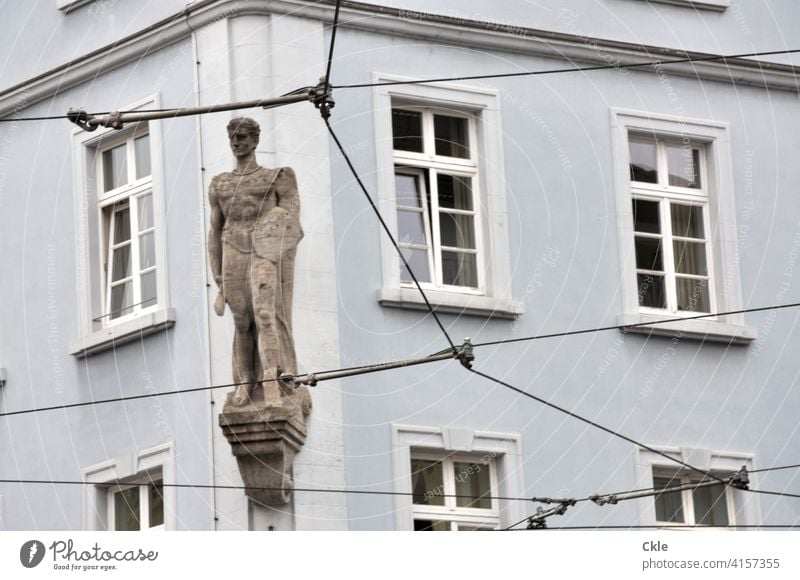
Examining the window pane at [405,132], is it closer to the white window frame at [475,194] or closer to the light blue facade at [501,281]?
the white window frame at [475,194]

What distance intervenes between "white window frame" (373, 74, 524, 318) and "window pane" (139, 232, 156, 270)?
2446 mm

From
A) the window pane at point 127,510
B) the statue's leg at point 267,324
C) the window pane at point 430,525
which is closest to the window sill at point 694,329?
the window pane at point 430,525

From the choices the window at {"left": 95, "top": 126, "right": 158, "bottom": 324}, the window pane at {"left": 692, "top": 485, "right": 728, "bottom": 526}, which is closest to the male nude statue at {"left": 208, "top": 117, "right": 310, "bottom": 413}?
the window at {"left": 95, "top": 126, "right": 158, "bottom": 324}

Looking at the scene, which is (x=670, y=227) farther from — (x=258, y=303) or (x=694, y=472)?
(x=258, y=303)

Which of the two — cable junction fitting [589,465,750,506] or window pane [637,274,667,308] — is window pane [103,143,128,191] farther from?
cable junction fitting [589,465,750,506]

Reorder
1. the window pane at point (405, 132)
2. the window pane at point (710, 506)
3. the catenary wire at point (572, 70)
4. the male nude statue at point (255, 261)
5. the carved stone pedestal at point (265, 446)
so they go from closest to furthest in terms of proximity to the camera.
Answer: the carved stone pedestal at point (265, 446) → the male nude statue at point (255, 261) → the catenary wire at point (572, 70) → the window pane at point (405, 132) → the window pane at point (710, 506)

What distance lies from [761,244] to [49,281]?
7.60 m

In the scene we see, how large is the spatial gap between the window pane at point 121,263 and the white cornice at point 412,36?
1.91 meters

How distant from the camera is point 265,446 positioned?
31.1 m

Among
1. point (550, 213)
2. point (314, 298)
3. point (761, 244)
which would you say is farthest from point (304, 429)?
point (761, 244)

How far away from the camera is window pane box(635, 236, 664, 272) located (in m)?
34.4

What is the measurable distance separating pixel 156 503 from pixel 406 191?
4.03 m

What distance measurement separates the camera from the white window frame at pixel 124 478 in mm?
32219

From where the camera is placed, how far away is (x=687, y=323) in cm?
3394
